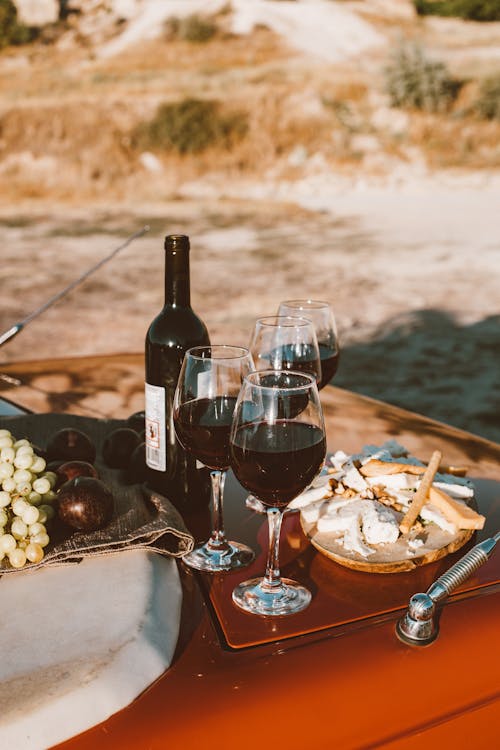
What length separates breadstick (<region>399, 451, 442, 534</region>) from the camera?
3.43ft

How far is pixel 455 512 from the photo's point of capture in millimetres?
1069

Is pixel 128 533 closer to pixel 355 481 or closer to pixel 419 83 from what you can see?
pixel 355 481

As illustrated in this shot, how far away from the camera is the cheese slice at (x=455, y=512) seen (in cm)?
106

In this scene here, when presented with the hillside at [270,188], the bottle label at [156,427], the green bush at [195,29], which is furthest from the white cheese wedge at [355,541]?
the green bush at [195,29]

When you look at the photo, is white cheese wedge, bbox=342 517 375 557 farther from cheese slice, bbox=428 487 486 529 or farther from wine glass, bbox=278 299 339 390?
wine glass, bbox=278 299 339 390

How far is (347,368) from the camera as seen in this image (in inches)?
211

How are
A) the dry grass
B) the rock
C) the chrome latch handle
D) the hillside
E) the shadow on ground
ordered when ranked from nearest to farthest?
the chrome latch handle → the shadow on ground → the hillside → the dry grass → the rock

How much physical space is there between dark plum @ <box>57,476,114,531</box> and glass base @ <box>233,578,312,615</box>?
21cm

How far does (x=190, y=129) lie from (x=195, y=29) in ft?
26.0

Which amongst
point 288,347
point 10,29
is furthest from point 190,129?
point 288,347

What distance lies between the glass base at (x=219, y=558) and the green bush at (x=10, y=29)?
25.1 meters

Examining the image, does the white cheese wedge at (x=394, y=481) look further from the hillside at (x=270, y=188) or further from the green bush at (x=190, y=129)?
the green bush at (x=190, y=129)

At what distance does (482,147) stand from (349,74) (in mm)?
5487

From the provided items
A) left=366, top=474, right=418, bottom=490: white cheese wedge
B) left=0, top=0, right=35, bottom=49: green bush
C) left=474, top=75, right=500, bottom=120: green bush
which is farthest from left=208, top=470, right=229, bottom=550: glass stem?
left=0, top=0, right=35, bottom=49: green bush
